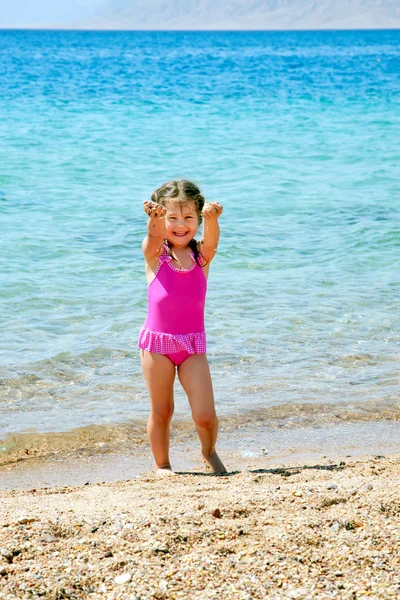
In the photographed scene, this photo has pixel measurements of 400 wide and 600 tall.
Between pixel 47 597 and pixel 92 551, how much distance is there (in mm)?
307

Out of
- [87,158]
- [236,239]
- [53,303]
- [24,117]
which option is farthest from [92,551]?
[24,117]

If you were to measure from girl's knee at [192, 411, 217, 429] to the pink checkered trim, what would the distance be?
12.4 inches

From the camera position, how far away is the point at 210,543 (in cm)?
299

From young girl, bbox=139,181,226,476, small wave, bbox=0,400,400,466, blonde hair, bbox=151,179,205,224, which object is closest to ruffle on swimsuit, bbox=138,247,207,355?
young girl, bbox=139,181,226,476

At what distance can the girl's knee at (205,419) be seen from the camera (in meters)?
4.20

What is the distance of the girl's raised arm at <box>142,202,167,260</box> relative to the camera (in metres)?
4.12

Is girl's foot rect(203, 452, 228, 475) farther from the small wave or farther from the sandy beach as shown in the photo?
the small wave

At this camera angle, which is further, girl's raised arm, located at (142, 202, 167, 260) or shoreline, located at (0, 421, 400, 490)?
shoreline, located at (0, 421, 400, 490)

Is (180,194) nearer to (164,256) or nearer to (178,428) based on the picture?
(164,256)

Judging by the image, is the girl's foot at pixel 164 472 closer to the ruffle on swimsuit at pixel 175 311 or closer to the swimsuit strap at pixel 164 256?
the ruffle on swimsuit at pixel 175 311

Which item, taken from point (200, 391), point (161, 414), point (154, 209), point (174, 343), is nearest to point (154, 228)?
point (154, 209)

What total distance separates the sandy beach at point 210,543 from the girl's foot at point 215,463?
0.53m

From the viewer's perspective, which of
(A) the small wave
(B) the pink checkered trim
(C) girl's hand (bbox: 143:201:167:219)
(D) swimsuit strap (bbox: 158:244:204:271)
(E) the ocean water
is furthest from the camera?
(E) the ocean water

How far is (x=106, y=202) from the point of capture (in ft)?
40.0
